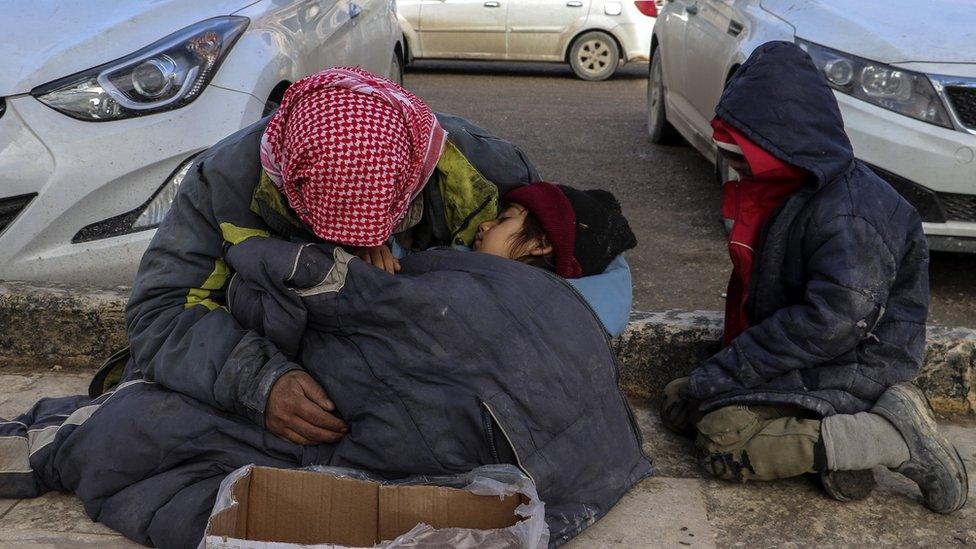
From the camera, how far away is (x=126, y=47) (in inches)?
145

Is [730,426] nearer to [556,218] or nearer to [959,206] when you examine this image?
[556,218]

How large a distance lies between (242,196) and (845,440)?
5.39ft

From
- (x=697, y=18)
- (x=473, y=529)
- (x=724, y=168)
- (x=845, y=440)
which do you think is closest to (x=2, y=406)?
(x=473, y=529)

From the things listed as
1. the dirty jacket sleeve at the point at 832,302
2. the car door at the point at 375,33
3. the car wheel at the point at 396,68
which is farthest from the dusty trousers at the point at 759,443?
the car wheel at the point at 396,68

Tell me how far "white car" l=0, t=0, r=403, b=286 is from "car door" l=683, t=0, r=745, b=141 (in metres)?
2.55

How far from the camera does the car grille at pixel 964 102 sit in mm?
4160

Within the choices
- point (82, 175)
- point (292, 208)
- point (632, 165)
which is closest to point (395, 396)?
point (292, 208)

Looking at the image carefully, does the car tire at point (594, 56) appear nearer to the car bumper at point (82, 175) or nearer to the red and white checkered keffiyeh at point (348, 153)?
the car bumper at point (82, 175)

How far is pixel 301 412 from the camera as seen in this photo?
2518 millimetres

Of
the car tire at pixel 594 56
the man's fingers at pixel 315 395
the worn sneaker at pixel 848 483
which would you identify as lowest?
the car tire at pixel 594 56

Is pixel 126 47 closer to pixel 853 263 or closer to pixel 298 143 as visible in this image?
pixel 298 143

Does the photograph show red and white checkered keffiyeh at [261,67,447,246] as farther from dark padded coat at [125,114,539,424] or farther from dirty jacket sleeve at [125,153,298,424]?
dirty jacket sleeve at [125,153,298,424]

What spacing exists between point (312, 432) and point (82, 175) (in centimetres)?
157

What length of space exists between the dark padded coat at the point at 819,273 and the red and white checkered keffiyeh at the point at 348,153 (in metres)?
0.97
